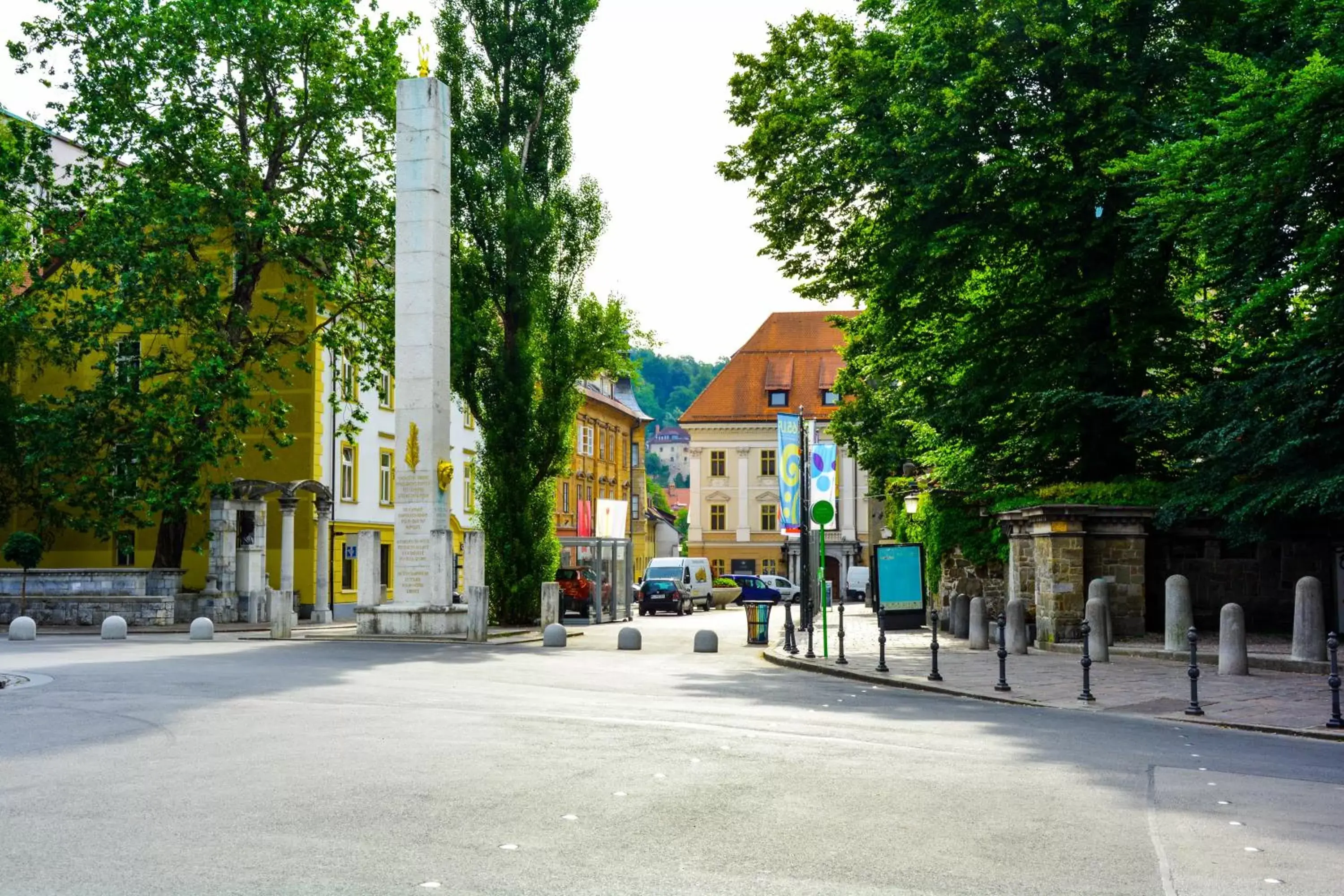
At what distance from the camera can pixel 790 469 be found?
3009cm

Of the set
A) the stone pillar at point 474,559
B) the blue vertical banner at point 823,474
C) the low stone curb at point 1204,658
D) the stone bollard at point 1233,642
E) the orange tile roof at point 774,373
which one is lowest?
the low stone curb at point 1204,658

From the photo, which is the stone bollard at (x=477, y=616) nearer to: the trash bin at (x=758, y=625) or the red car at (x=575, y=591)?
the trash bin at (x=758, y=625)

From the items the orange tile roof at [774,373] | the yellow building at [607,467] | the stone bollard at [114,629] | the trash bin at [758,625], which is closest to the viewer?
the trash bin at [758,625]

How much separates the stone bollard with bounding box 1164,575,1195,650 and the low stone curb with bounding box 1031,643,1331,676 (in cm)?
18

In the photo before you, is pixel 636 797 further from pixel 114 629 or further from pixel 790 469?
pixel 114 629

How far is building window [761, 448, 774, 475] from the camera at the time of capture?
8438 cm

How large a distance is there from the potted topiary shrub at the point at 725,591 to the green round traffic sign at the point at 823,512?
3376 cm

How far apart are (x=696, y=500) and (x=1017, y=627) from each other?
61.5 meters

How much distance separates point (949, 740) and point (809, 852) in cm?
534

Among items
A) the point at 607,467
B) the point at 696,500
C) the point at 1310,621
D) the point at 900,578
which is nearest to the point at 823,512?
the point at 1310,621

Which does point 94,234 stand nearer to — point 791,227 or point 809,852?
point 791,227

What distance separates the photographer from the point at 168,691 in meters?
16.0

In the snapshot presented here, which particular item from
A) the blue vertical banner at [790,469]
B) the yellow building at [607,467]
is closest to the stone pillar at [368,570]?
the blue vertical banner at [790,469]

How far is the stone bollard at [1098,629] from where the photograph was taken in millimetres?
21000
